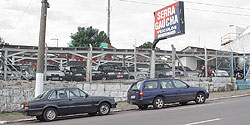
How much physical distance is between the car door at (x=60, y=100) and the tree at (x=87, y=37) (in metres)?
42.4

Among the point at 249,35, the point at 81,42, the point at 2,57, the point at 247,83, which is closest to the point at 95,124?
the point at 2,57

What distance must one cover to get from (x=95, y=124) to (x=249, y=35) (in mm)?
29508

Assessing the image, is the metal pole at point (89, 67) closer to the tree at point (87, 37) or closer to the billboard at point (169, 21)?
the billboard at point (169, 21)

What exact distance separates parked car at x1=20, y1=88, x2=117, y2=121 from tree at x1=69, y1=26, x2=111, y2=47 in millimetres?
42021

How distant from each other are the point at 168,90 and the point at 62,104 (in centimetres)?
558

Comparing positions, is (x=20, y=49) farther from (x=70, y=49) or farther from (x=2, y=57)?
(x=70, y=49)

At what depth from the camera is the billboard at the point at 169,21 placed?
18391mm

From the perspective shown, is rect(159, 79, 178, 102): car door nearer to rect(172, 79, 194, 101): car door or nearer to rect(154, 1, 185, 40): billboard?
rect(172, 79, 194, 101): car door

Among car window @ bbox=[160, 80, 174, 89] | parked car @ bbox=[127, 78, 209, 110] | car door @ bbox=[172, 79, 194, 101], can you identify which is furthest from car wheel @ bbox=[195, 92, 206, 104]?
car window @ bbox=[160, 80, 174, 89]

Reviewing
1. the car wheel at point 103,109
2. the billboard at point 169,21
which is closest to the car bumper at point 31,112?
the car wheel at point 103,109

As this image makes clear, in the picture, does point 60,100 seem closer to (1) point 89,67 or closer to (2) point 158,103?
(1) point 89,67

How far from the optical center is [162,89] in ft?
46.0

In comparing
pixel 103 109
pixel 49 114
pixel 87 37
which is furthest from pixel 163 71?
pixel 87 37

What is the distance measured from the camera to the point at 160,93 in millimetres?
13883
